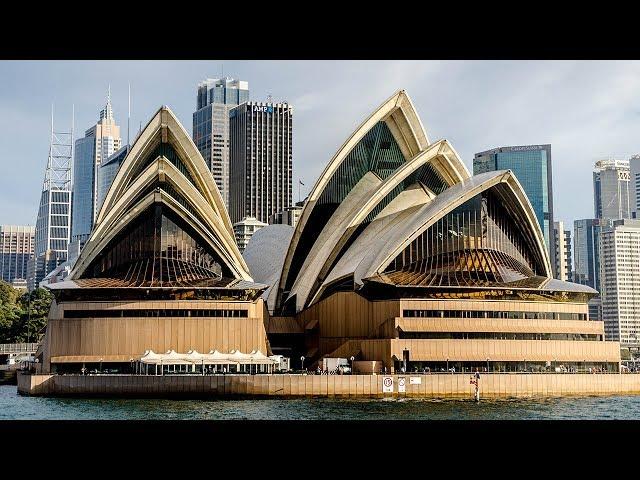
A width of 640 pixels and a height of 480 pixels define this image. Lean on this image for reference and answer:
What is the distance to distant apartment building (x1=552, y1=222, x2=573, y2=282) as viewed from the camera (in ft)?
525

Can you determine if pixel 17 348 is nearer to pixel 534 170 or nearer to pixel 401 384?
pixel 401 384

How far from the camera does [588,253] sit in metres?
165

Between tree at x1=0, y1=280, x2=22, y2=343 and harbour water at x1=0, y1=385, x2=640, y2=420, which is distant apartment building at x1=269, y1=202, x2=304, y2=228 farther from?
harbour water at x1=0, y1=385, x2=640, y2=420

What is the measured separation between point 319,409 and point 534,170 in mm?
136290

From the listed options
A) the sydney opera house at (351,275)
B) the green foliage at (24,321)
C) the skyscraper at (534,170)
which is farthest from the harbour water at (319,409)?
the skyscraper at (534,170)

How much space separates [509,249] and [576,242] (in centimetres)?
11438

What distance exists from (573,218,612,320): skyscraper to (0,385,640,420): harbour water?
10744 centimetres

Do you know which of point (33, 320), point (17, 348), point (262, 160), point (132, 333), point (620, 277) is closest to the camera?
point (132, 333)

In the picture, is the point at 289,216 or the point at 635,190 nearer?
the point at 289,216

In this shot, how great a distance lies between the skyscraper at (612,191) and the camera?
577 ft

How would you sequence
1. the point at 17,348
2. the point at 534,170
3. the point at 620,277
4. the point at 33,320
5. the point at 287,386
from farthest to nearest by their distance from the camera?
the point at 534,170
the point at 620,277
the point at 33,320
the point at 17,348
the point at 287,386

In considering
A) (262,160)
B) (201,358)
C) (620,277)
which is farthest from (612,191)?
(201,358)
